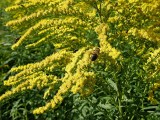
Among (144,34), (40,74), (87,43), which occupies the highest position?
(144,34)

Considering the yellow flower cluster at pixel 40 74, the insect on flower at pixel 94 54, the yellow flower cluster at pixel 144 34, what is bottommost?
the yellow flower cluster at pixel 40 74

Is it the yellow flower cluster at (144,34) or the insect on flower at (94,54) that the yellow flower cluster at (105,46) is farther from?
the yellow flower cluster at (144,34)

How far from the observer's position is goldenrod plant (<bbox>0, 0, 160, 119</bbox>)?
2.86 metres

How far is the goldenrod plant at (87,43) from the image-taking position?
286cm

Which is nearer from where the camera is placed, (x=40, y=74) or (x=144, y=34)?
(x=144, y=34)

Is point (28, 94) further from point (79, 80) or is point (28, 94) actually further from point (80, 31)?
point (79, 80)

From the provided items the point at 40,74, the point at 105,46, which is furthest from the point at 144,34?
the point at 40,74

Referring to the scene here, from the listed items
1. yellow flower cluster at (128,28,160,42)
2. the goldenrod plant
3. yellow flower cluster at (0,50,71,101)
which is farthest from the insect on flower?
yellow flower cluster at (128,28,160,42)

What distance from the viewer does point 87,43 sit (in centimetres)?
345

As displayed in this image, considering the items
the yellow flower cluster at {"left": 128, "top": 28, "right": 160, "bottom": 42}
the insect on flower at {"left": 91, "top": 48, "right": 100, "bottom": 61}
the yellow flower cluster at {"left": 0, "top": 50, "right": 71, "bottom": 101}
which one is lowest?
the yellow flower cluster at {"left": 0, "top": 50, "right": 71, "bottom": 101}

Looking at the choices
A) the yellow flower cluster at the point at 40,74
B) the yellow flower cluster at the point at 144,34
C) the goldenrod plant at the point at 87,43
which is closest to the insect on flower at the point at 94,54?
the goldenrod plant at the point at 87,43

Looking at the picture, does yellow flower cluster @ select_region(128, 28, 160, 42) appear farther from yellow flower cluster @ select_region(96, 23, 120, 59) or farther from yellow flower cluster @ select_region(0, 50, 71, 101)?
yellow flower cluster @ select_region(0, 50, 71, 101)

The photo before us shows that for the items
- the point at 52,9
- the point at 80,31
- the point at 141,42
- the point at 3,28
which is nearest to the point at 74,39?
the point at 80,31

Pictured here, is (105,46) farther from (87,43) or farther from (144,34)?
(87,43)
